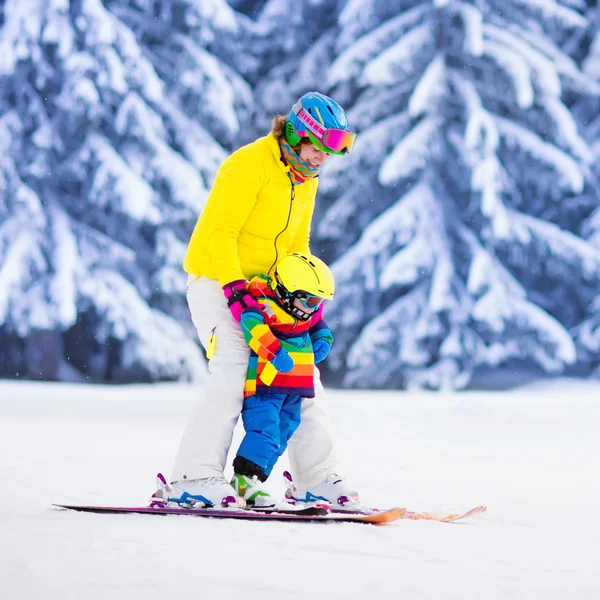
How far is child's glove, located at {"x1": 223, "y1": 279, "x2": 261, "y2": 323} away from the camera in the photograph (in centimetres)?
436

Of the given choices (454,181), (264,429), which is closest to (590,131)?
(454,181)

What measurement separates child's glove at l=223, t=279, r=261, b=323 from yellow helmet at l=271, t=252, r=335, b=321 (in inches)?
6.0

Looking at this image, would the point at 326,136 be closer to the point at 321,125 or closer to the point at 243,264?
the point at 321,125

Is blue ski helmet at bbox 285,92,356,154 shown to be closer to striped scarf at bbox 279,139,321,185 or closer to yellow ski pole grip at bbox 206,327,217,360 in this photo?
striped scarf at bbox 279,139,321,185

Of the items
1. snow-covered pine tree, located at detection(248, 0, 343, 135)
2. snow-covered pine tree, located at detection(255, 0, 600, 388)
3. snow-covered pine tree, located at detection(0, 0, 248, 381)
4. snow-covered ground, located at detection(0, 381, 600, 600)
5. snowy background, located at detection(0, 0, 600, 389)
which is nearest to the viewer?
snow-covered ground, located at detection(0, 381, 600, 600)

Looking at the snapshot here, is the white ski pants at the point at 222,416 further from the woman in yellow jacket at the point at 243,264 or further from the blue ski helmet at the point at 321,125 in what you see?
the blue ski helmet at the point at 321,125

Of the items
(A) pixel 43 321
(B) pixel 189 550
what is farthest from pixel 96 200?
(B) pixel 189 550

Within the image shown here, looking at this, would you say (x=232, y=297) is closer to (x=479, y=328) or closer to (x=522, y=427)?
(x=522, y=427)

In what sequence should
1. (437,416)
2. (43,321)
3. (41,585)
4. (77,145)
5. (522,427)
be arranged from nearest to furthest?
(41,585)
(522,427)
(437,416)
(43,321)
(77,145)

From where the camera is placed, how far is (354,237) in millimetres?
15703

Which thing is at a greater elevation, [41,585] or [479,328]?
[41,585]

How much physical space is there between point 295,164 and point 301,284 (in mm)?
559

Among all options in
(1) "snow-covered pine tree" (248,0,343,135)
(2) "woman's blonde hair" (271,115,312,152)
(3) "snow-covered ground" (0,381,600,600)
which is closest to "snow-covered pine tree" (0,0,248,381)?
(1) "snow-covered pine tree" (248,0,343,135)

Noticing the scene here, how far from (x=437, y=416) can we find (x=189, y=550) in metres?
6.62
